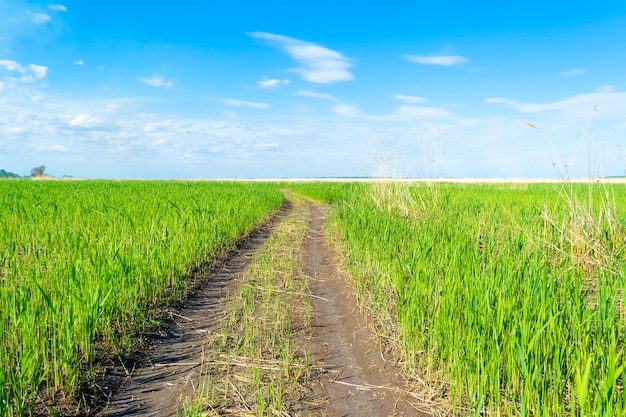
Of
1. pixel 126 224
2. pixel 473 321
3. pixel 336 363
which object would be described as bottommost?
pixel 336 363

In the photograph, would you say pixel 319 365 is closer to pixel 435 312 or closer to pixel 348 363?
pixel 348 363

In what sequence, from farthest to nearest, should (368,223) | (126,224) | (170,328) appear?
(368,223), (126,224), (170,328)

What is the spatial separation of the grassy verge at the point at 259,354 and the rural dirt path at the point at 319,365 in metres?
0.13

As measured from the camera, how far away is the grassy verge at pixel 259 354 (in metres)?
3.13

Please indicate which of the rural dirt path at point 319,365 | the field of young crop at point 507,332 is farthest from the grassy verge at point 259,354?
the field of young crop at point 507,332

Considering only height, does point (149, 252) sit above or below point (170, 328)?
above

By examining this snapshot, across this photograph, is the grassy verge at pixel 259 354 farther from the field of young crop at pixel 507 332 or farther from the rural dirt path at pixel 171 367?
the field of young crop at pixel 507 332

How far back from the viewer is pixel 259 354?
3.90 m

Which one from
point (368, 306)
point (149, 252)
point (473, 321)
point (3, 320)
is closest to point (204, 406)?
point (3, 320)

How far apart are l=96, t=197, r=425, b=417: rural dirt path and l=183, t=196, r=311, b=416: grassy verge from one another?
0.13 m

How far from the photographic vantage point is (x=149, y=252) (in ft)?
18.6

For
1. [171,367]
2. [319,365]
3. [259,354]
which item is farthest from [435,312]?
[171,367]

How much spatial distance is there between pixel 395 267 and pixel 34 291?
146 inches

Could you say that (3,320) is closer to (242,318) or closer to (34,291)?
(34,291)
